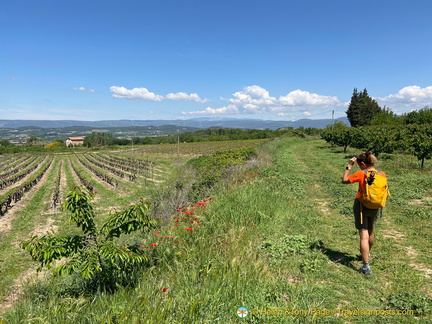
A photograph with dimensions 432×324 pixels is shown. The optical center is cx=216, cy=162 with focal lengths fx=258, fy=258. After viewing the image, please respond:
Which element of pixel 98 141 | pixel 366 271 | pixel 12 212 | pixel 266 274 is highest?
pixel 266 274

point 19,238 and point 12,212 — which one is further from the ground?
point 19,238

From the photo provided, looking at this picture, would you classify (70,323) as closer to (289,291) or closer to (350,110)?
(289,291)

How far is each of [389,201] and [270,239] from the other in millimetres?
5497

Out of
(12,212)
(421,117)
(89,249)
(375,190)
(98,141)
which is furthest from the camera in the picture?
(98,141)

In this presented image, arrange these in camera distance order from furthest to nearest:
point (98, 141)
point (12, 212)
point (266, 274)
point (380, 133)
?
point (98, 141)
point (380, 133)
point (12, 212)
point (266, 274)

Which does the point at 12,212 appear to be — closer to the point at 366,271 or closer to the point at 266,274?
the point at 266,274

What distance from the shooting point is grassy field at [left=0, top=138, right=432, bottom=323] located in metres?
3.09

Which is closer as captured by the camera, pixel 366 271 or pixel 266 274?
pixel 266 274

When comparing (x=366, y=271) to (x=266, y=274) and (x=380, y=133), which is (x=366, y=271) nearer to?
(x=266, y=274)

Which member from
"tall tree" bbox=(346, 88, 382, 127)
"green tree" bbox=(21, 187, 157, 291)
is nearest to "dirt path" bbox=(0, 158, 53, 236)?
"green tree" bbox=(21, 187, 157, 291)

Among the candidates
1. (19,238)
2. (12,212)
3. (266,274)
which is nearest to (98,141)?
(12,212)

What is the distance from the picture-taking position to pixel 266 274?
3.84 m

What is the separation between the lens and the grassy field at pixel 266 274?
10.2ft

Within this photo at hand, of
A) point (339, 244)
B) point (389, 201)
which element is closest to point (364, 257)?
point (339, 244)
